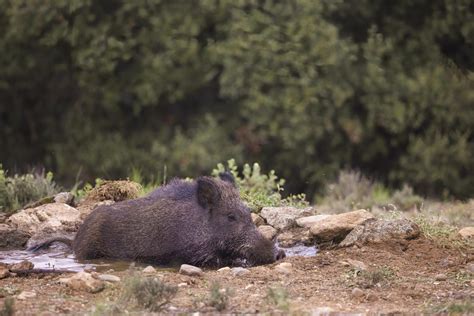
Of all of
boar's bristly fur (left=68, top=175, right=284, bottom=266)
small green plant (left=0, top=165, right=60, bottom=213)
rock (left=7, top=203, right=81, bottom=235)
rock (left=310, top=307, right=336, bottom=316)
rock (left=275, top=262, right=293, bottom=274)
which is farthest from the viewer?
small green plant (left=0, top=165, right=60, bottom=213)

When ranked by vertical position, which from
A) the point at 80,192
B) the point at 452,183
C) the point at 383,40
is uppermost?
the point at 383,40

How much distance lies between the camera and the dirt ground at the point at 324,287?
21.9ft

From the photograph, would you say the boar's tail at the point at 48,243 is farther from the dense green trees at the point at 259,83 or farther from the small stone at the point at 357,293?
the dense green trees at the point at 259,83

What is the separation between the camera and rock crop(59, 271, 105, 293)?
7217mm

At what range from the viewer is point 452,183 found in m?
17.2

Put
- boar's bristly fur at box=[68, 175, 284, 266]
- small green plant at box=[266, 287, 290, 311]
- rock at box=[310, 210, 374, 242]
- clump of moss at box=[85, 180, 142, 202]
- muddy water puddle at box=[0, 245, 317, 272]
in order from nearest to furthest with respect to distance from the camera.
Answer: small green plant at box=[266, 287, 290, 311] < muddy water puddle at box=[0, 245, 317, 272] < boar's bristly fur at box=[68, 175, 284, 266] < rock at box=[310, 210, 374, 242] < clump of moss at box=[85, 180, 142, 202]

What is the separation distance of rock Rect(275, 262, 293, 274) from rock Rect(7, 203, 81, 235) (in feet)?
9.08

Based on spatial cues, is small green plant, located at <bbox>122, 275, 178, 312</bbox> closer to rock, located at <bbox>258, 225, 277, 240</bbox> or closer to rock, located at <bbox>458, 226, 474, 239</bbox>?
rock, located at <bbox>258, 225, 277, 240</bbox>

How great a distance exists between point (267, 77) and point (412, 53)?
274 centimetres

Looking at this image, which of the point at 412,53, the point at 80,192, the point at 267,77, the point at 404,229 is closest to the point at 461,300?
the point at 404,229

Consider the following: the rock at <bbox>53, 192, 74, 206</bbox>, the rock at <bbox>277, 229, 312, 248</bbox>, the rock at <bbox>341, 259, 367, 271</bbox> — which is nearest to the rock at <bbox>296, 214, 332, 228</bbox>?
the rock at <bbox>277, 229, 312, 248</bbox>

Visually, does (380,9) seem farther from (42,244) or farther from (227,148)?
(42,244)

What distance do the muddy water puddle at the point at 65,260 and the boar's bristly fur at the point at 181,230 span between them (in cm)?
16

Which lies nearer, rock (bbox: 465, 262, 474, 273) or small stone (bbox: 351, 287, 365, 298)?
small stone (bbox: 351, 287, 365, 298)
